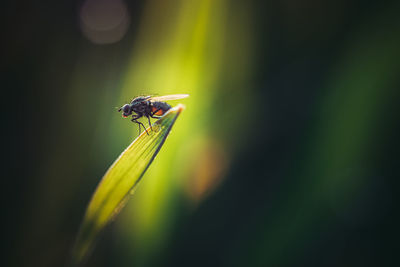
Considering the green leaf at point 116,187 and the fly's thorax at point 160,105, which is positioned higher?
the fly's thorax at point 160,105

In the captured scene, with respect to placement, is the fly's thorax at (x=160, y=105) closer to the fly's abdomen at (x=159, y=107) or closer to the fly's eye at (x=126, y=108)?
the fly's abdomen at (x=159, y=107)

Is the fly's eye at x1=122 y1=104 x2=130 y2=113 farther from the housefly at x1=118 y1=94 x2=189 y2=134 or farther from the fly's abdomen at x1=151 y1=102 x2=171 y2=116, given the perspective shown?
the fly's abdomen at x1=151 y1=102 x2=171 y2=116

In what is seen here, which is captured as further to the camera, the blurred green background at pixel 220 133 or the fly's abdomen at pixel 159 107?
the fly's abdomen at pixel 159 107

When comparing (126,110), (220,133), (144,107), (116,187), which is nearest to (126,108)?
(126,110)

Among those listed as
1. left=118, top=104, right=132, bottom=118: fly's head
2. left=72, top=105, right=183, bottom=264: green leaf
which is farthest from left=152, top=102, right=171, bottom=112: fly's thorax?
left=72, top=105, right=183, bottom=264: green leaf

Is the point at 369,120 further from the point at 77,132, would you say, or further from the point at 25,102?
the point at 25,102

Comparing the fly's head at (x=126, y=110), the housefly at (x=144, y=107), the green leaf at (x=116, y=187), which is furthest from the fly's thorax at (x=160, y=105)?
the green leaf at (x=116, y=187)
